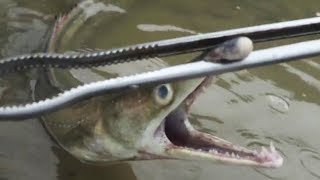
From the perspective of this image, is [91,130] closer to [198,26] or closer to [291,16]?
[198,26]

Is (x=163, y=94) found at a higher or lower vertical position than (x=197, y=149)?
higher

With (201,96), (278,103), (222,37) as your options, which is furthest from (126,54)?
(278,103)

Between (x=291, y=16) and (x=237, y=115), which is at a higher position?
(x=291, y=16)

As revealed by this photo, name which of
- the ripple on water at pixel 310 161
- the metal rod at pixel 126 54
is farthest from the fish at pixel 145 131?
the ripple on water at pixel 310 161

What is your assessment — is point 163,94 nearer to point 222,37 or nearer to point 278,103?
point 222,37

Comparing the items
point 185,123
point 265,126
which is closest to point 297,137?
point 265,126

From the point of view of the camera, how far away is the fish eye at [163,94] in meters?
2.44

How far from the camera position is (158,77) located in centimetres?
200

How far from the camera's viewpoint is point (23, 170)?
283 cm

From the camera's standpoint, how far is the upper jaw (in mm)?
2551

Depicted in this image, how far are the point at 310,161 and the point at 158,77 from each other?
1209mm

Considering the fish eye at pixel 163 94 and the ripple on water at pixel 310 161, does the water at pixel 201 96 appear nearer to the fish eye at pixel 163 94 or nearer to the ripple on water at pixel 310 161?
the ripple on water at pixel 310 161

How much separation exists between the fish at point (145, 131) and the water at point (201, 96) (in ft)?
0.59

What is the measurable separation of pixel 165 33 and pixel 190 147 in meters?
1.04
